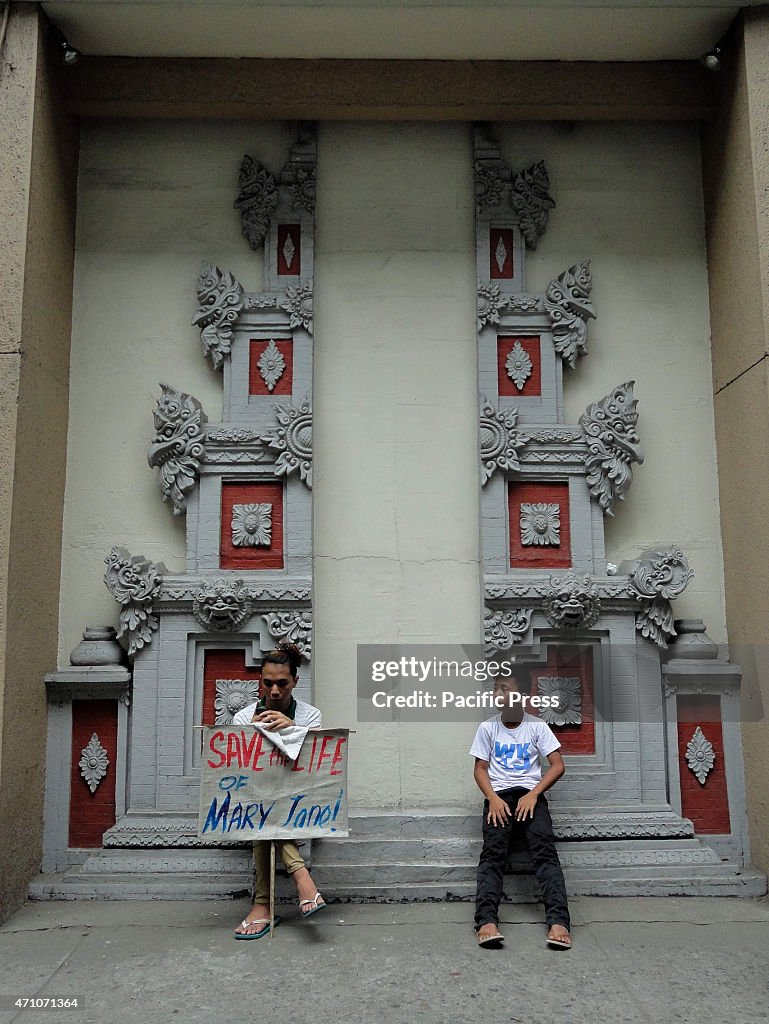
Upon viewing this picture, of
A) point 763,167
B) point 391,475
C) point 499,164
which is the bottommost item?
point 391,475

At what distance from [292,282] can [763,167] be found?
130 inches

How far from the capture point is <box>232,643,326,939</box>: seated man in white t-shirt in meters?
4.94

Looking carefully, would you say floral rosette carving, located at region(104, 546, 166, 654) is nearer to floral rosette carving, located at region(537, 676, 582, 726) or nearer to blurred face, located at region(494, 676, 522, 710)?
blurred face, located at region(494, 676, 522, 710)

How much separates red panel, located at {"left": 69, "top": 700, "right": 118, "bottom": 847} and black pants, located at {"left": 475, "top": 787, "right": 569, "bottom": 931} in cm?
251

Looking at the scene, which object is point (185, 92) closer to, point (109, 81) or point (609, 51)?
point (109, 81)

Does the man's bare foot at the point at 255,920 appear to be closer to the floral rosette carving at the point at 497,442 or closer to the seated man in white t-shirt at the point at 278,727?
the seated man in white t-shirt at the point at 278,727

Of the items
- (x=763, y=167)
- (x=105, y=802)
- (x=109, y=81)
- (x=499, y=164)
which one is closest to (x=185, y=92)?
(x=109, y=81)

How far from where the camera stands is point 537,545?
6336 mm

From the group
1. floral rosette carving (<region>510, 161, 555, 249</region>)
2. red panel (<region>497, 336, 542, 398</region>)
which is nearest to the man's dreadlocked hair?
red panel (<region>497, 336, 542, 398</region>)

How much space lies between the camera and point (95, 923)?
524 cm

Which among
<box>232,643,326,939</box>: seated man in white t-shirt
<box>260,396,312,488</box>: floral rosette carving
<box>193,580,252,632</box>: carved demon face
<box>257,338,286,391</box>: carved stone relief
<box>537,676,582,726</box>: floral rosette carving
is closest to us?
<box>232,643,326,939</box>: seated man in white t-shirt

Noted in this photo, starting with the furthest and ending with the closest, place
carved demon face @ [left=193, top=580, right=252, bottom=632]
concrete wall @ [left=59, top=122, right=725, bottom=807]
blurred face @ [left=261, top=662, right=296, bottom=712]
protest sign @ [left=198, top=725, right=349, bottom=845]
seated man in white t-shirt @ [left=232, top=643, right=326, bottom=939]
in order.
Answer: concrete wall @ [left=59, top=122, right=725, bottom=807]
carved demon face @ [left=193, top=580, right=252, bottom=632]
blurred face @ [left=261, top=662, right=296, bottom=712]
protest sign @ [left=198, top=725, right=349, bottom=845]
seated man in white t-shirt @ [left=232, top=643, right=326, bottom=939]

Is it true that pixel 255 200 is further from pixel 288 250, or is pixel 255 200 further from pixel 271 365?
pixel 271 365

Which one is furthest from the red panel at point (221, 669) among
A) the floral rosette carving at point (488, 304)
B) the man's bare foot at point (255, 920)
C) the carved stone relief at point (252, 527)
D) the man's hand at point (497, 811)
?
the floral rosette carving at point (488, 304)
